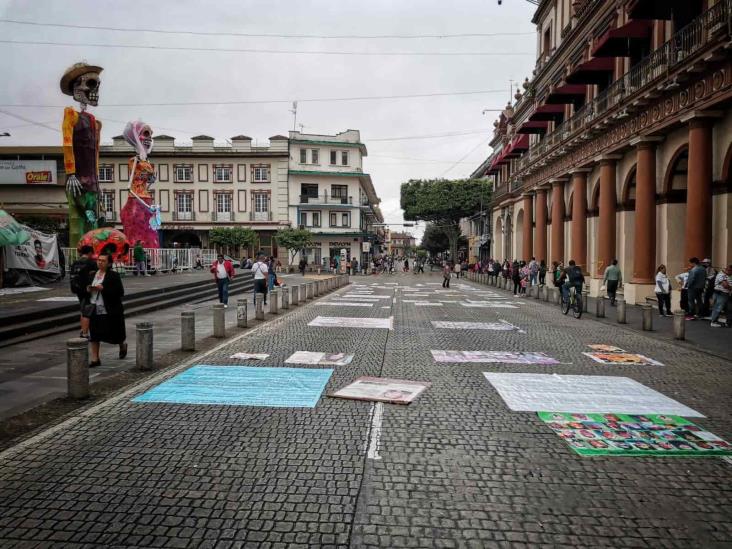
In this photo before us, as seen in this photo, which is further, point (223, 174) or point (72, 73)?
point (223, 174)

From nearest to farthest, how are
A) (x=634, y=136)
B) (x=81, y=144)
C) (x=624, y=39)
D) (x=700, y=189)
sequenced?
(x=700, y=189)
(x=634, y=136)
(x=624, y=39)
(x=81, y=144)

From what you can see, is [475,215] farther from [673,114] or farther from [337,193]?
[673,114]

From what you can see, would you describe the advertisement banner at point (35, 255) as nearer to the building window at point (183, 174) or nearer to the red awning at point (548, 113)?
the red awning at point (548, 113)

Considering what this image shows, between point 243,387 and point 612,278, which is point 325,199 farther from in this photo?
point 243,387

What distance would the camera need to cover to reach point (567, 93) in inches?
1039

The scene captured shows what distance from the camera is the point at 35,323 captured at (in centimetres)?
1227

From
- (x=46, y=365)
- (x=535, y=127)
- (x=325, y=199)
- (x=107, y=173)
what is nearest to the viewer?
(x=46, y=365)

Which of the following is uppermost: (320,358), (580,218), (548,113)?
(548,113)

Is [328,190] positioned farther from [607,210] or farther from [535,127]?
[607,210]

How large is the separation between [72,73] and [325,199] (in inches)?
1303

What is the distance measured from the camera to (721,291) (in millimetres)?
13859

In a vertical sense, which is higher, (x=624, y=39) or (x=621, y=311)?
(x=624, y=39)

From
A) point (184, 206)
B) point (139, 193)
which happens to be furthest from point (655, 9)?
point (184, 206)

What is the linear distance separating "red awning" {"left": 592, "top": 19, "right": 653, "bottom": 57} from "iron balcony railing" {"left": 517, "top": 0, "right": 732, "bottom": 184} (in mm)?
1083
